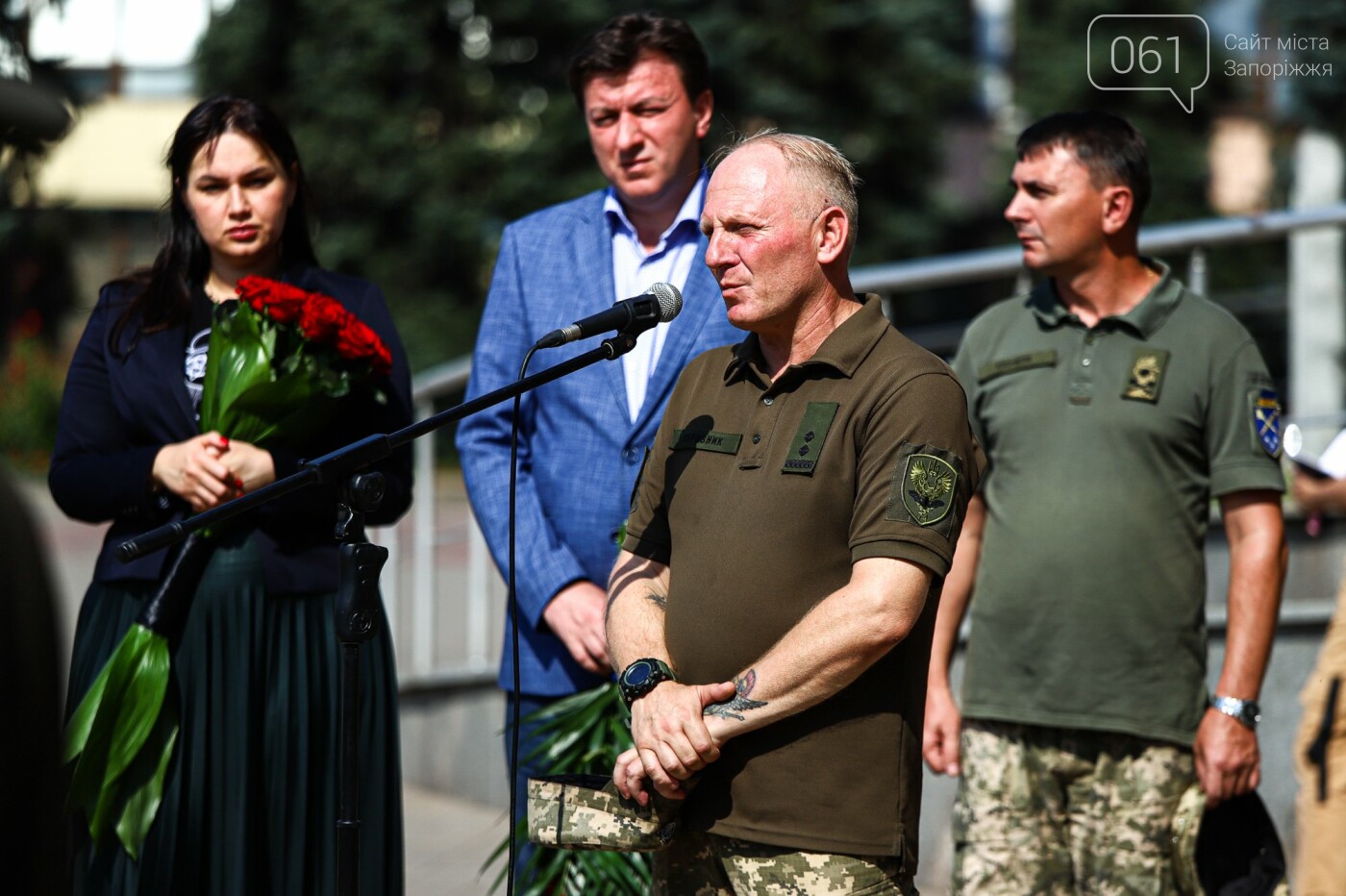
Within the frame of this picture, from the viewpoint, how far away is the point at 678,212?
3.66 metres

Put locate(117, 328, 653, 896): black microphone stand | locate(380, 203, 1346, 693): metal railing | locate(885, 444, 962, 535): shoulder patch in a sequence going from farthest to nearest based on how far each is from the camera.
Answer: locate(380, 203, 1346, 693): metal railing → locate(117, 328, 653, 896): black microphone stand → locate(885, 444, 962, 535): shoulder patch

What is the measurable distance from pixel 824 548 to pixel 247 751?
4.39 feet

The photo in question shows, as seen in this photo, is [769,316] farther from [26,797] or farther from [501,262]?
[26,797]

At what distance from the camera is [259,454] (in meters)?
3.26

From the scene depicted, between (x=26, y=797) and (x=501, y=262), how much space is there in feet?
8.22

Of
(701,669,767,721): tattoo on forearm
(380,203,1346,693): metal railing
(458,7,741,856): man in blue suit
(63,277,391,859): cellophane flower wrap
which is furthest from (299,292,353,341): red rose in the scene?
(380,203,1346,693): metal railing

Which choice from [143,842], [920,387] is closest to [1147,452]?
[920,387]

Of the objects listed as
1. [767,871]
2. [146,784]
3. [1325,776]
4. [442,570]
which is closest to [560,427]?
[146,784]

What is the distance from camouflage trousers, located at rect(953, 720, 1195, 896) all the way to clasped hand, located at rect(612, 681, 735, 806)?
1255 millimetres

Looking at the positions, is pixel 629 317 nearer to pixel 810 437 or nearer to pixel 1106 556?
pixel 810 437

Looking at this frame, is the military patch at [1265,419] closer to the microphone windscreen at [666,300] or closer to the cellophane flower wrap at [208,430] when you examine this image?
the microphone windscreen at [666,300]

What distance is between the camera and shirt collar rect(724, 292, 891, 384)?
274 cm

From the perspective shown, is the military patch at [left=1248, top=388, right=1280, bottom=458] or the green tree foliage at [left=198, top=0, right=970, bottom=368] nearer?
the military patch at [left=1248, top=388, right=1280, bottom=458]

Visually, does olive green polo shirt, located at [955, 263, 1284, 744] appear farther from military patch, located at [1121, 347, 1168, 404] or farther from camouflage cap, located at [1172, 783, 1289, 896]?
camouflage cap, located at [1172, 783, 1289, 896]
